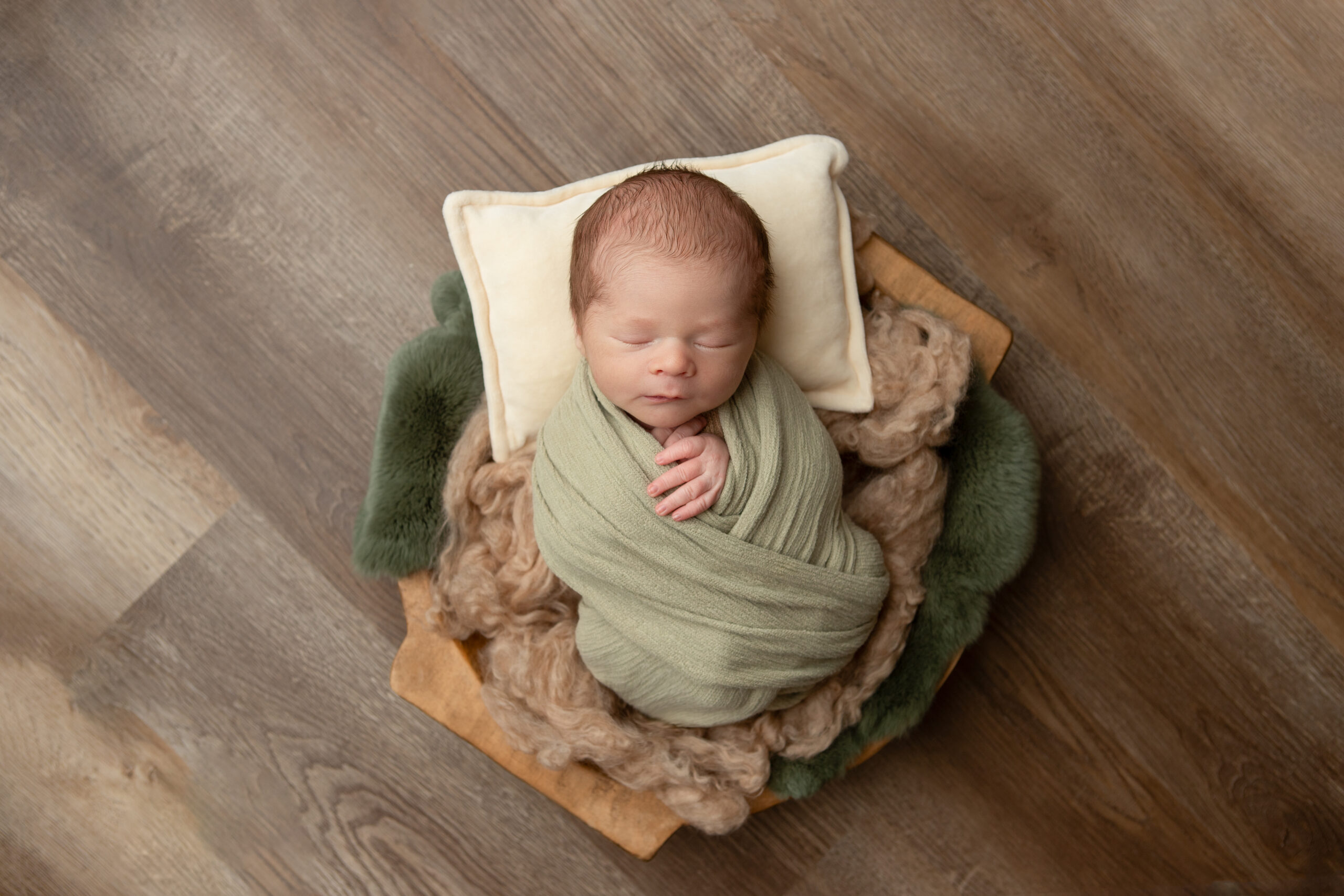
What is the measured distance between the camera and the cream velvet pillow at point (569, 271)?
1.09 meters

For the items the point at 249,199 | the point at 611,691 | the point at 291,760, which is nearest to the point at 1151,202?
the point at 611,691

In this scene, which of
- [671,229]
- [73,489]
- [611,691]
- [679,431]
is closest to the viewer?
[671,229]

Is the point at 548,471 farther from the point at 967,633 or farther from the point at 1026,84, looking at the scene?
the point at 1026,84

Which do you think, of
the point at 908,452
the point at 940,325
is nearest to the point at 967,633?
the point at 908,452

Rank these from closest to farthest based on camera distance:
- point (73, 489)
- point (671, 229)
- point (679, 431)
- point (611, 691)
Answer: point (671, 229)
point (679, 431)
point (611, 691)
point (73, 489)

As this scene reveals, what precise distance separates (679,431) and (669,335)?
0.17 metres

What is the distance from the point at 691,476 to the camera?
1.01m

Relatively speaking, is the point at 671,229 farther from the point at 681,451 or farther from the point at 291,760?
the point at 291,760

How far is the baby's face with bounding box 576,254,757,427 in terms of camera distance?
914 mm

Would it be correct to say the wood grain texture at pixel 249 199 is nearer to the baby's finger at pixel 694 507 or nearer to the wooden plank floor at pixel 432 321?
the wooden plank floor at pixel 432 321

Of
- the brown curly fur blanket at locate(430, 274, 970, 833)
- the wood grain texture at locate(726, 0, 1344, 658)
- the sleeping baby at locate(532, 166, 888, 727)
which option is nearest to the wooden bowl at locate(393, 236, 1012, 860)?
the brown curly fur blanket at locate(430, 274, 970, 833)

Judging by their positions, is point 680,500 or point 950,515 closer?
point 680,500

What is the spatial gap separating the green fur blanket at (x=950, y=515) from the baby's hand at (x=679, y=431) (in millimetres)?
303

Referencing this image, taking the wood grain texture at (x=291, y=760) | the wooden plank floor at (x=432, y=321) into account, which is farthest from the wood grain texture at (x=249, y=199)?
the wood grain texture at (x=291, y=760)
